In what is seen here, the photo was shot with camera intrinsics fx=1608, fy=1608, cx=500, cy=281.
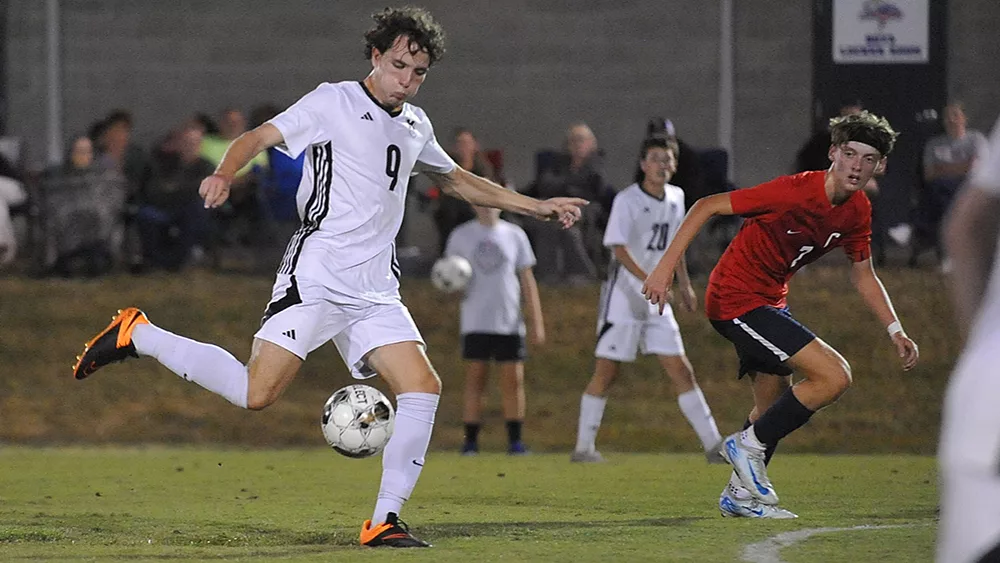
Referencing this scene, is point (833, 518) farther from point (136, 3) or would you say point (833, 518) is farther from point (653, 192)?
point (136, 3)

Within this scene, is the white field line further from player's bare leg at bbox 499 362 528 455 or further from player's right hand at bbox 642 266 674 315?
player's bare leg at bbox 499 362 528 455

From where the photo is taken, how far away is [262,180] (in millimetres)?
15797

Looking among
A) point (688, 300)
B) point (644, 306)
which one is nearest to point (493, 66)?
point (644, 306)

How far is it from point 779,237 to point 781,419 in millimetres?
838

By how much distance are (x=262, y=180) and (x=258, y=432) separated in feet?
9.78

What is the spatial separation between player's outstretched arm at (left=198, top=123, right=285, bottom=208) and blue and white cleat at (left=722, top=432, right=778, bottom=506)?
99.4 inches

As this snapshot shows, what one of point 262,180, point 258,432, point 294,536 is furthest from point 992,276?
point 262,180

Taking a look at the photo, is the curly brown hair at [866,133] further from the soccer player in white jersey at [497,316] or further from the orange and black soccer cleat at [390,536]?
the soccer player in white jersey at [497,316]

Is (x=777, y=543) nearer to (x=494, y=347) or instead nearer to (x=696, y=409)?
(x=696, y=409)

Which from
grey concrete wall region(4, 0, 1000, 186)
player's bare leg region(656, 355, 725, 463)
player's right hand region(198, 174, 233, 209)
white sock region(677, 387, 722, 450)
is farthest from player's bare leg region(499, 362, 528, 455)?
→ player's right hand region(198, 174, 233, 209)

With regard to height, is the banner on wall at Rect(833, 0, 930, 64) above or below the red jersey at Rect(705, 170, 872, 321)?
above

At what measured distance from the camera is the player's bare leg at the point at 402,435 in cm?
582

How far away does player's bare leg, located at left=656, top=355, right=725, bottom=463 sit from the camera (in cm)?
1084

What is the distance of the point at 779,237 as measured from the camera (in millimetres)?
7238
